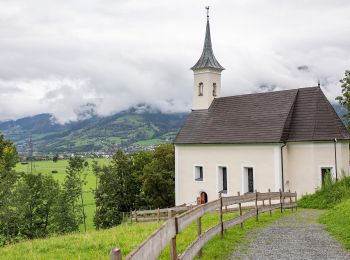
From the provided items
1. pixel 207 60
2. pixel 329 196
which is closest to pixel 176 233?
pixel 329 196

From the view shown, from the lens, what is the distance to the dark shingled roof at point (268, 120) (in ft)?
101

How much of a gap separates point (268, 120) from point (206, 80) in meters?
9.66

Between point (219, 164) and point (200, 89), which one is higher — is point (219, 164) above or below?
below

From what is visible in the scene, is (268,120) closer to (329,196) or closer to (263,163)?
(263,163)

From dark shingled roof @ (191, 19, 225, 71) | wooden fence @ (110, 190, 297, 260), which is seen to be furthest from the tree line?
wooden fence @ (110, 190, 297, 260)

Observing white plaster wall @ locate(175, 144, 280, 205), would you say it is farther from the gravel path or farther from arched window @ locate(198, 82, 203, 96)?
the gravel path

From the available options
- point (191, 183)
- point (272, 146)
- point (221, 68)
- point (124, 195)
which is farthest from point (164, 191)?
point (272, 146)

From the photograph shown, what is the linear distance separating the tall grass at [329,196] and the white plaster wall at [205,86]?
16877mm

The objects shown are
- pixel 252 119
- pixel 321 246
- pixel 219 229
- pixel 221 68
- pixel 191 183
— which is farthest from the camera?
pixel 221 68

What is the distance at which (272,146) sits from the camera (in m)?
31.5

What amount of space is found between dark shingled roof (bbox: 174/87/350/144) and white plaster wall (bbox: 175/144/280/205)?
2.35 feet

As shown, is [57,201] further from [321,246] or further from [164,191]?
[321,246]

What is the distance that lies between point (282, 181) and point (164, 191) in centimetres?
2143

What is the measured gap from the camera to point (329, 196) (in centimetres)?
2386
